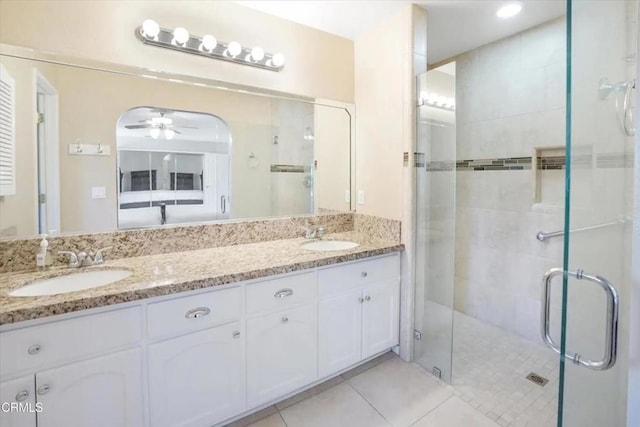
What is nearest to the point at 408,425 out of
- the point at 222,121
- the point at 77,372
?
the point at 77,372

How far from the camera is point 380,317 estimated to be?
204 cm

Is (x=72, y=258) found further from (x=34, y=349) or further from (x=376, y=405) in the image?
(x=376, y=405)

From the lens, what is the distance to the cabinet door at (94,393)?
112cm

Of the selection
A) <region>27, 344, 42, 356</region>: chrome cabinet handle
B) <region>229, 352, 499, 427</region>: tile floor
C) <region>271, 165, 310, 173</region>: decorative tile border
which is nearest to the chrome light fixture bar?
<region>271, 165, 310, 173</region>: decorative tile border

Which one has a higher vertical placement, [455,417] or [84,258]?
[84,258]

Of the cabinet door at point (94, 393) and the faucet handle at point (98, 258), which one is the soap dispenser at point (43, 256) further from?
the cabinet door at point (94, 393)

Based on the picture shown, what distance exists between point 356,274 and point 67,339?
4.56ft

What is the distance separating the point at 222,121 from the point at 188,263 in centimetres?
95

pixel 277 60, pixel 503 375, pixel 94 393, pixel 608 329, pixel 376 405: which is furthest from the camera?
pixel 277 60

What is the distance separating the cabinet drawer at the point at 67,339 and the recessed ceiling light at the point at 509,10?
2.71 m

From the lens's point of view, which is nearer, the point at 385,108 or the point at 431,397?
the point at 431,397

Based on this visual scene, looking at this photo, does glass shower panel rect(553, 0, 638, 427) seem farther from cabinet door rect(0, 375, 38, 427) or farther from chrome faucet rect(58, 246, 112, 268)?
chrome faucet rect(58, 246, 112, 268)

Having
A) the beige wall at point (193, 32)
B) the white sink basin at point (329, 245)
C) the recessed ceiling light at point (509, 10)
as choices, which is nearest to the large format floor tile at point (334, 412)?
the white sink basin at point (329, 245)

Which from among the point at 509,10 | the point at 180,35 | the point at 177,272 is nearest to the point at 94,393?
the point at 177,272
